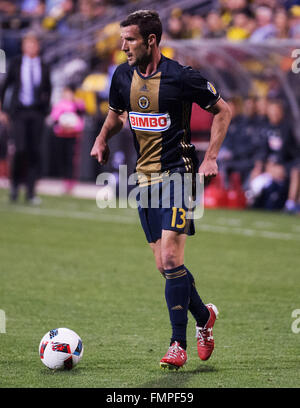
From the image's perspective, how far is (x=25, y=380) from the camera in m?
5.01

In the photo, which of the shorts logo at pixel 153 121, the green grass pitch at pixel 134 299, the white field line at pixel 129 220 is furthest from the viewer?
the white field line at pixel 129 220

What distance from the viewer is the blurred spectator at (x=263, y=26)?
1662cm

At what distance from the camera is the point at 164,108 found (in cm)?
556

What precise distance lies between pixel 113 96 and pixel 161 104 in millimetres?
404

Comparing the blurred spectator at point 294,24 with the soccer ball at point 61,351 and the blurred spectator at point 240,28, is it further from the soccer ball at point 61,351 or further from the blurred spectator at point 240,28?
the soccer ball at point 61,351

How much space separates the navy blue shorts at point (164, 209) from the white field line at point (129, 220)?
6.42 meters

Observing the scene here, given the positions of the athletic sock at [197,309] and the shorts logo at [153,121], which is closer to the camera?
the shorts logo at [153,121]

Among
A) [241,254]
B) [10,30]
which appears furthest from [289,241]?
[10,30]

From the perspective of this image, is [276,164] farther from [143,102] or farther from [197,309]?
[143,102]

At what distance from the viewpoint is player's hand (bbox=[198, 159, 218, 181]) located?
5363 mm

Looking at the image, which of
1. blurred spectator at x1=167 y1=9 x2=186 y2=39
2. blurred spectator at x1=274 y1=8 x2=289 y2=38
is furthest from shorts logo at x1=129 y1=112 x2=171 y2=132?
blurred spectator at x1=167 y1=9 x2=186 y2=39

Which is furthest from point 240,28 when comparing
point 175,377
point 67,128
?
point 175,377

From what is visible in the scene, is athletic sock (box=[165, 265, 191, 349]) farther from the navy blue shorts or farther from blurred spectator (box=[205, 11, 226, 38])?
blurred spectator (box=[205, 11, 226, 38])

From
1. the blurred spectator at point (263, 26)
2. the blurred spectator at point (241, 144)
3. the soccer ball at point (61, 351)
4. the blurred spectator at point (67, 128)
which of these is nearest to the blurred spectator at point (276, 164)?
the blurred spectator at point (241, 144)
